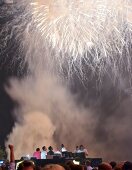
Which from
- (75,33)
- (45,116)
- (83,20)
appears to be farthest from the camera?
(45,116)

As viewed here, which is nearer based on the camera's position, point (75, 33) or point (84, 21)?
point (84, 21)

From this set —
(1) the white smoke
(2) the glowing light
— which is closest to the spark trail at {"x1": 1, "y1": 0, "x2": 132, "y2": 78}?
(2) the glowing light

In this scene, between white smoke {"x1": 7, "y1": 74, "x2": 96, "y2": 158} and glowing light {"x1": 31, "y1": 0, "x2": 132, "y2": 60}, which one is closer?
glowing light {"x1": 31, "y1": 0, "x2": 132, "y2": 60}

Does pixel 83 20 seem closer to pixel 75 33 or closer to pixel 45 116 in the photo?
pixel 75 33

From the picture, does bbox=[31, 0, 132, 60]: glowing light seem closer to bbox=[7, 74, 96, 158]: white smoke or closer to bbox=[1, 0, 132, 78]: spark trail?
bbox=[1, 0, 132, 78]: spark trail

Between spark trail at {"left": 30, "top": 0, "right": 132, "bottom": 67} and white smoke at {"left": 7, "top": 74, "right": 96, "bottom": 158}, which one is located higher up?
spark trail at {"left": 30, "top": 0, "right": 132, "bottom": 67}

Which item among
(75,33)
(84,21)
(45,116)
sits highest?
(84,21)

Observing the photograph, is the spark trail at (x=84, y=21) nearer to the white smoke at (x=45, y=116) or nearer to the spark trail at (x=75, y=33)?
the spark trail at (x=75, y=33)

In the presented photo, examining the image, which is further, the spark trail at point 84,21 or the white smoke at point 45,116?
the white smoke at point 45,116

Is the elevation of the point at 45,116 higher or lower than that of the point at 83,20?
lower

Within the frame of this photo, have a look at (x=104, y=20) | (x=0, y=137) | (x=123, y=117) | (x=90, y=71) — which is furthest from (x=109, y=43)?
(x=0, y=137)

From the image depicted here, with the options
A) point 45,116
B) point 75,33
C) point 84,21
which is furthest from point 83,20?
point 45,116

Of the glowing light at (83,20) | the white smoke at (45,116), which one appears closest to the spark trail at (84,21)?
the glowing light at (83,20)

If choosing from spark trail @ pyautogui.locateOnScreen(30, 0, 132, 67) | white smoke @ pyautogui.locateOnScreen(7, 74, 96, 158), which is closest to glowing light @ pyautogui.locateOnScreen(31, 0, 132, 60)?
spark trail @ pyautogui.locateOnScreen(30, 0, 132, 67)
